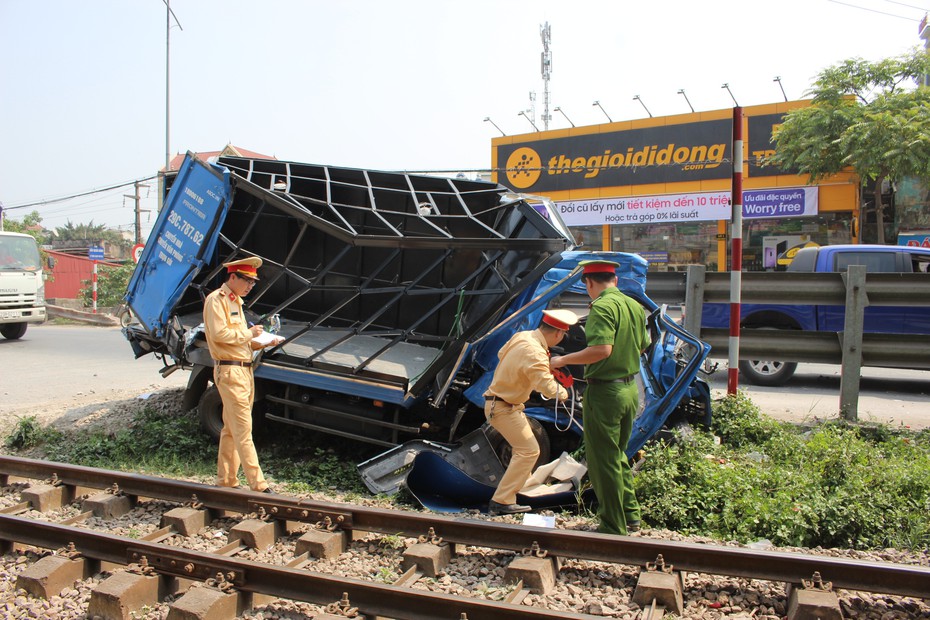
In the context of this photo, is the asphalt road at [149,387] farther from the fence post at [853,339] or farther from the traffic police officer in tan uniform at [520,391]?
the traffic police officer in tan uniform at [520,391]

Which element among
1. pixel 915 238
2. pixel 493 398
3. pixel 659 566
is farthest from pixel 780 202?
pixel 659 566

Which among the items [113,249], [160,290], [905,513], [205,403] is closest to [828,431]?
[905,513]

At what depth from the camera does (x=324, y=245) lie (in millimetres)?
8211

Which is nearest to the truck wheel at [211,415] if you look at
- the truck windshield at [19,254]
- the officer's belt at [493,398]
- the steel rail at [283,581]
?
the steel rail at [283,581]

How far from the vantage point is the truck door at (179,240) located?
701 centimetres

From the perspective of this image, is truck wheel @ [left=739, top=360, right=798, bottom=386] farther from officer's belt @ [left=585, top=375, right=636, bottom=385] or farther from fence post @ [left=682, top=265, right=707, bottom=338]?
officer's belt @ [left=585, top=375, right=636, bottom=385]

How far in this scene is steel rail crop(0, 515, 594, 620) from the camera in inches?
126

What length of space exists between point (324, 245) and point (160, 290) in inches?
73.8

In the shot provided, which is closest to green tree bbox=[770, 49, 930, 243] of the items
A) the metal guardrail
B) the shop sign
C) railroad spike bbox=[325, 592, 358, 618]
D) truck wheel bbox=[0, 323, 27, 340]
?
the shop sign

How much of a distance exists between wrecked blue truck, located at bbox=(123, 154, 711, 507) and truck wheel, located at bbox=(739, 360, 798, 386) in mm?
3937

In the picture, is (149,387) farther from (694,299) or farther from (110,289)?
(110,289)

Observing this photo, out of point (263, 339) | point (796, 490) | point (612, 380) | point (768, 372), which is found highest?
point (263, 339)

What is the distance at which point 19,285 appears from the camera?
54.2 feet

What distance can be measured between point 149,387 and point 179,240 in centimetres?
324
